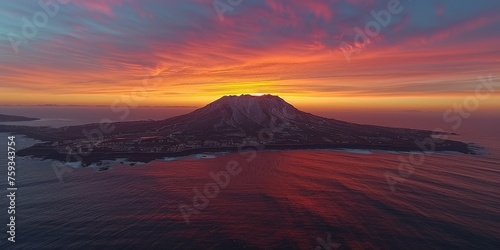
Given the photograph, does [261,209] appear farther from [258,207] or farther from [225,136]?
[225,136]

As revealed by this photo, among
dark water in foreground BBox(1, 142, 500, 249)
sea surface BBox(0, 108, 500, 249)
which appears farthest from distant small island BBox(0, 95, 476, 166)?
dark water in foreground BBox(1, 142, 500, 249)

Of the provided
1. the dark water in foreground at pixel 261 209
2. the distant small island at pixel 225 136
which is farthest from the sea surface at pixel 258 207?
the distant small island at pixel 225 136

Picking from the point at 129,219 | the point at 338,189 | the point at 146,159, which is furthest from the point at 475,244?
the point at 146,159

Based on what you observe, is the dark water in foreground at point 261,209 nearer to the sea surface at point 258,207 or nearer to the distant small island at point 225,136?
the sea surface at point 258,207

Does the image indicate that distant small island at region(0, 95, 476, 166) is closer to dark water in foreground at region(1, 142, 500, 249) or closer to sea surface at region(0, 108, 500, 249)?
sea surface at region(0, 108, 500, 249)

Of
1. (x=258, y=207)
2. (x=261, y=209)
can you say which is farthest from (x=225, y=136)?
(x=261, y=209)

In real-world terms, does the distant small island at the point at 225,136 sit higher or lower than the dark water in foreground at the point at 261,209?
higher

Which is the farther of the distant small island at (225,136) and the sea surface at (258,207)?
the distant small island at (225,136)

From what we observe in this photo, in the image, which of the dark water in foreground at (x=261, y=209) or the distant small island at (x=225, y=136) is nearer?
the dark water in foreground at (x=261, y=209)
